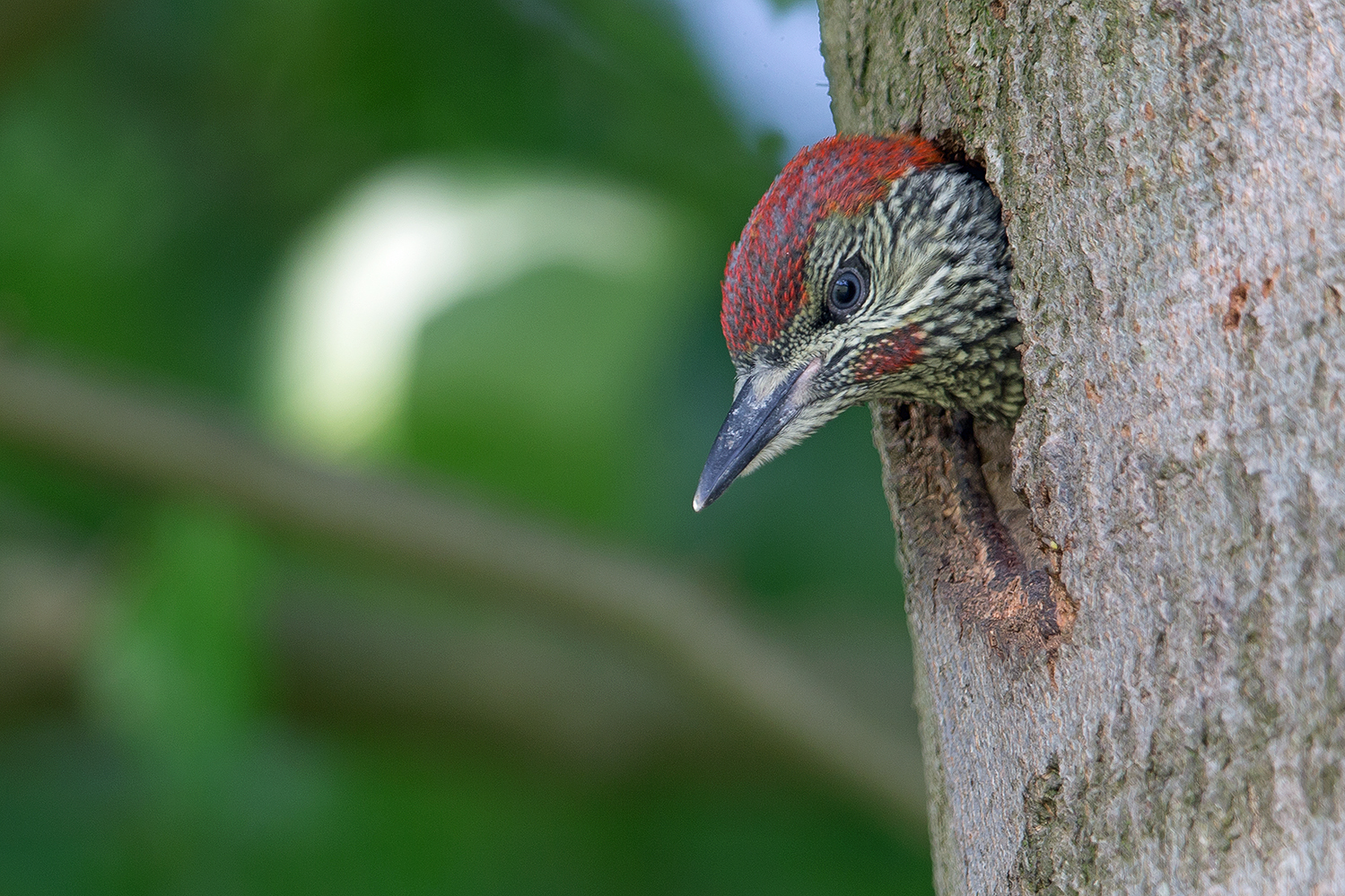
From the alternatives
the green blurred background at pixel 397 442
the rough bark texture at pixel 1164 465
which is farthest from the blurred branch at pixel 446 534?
the rough bark texture at pixel 1164 465

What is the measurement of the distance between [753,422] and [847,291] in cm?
30

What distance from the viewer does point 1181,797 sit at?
1.70 m

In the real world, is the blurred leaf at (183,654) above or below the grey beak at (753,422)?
above

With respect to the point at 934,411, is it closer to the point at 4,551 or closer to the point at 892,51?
the point at 892,51

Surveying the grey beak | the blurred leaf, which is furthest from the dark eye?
the blurred leaf

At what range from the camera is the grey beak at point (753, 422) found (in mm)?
2668

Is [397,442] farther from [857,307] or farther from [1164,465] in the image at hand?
[1164,465]

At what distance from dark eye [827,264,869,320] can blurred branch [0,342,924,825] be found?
2669 mm

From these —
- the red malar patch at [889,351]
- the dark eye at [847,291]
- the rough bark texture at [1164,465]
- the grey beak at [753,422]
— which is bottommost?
the rough bark texture at [1164,465]

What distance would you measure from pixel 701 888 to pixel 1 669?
3193 mm

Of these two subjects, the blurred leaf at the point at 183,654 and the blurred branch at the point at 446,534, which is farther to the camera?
the blurred branch at the point at 446,534

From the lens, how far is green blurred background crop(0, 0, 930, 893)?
5.25m

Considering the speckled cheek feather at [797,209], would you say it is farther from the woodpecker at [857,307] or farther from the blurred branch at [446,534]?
the blurred branch at [446,534]

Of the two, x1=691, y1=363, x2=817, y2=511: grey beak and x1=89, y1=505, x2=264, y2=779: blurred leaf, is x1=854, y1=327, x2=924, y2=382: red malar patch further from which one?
x1=89, y1=505, x2=264, y2=779: blurred leaf
